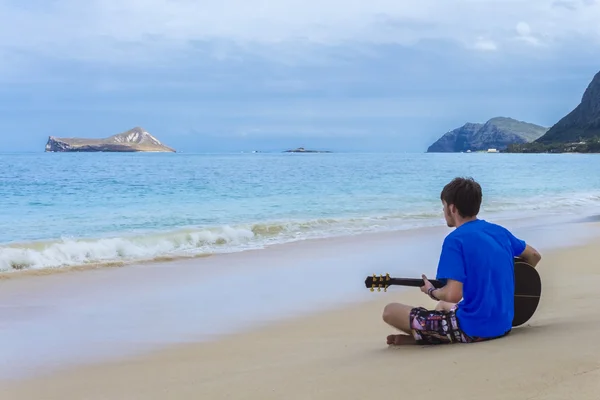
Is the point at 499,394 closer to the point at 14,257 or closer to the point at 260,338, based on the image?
the point at 260,338

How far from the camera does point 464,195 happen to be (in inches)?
179

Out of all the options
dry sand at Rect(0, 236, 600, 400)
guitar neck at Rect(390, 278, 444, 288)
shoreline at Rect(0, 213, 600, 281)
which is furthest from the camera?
shoreline at Rect(0, 213, 600, 281)

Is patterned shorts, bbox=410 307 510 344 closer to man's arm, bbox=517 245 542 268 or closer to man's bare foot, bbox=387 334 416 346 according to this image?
man's bare foot, bbox=387 334 416 346

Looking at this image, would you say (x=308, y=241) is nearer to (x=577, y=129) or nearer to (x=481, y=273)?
(x=481, y=273)

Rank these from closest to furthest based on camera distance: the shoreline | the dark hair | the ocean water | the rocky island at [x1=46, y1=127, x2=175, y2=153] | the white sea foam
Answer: the dark hair
the shoreline
the white sea foam
the ocean water
the rocky island at [x1=46, y1=127, x2=175, y2=153]

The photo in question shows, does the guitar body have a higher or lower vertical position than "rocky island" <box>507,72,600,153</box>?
lower

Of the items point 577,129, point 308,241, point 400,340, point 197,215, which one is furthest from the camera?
point 577,129

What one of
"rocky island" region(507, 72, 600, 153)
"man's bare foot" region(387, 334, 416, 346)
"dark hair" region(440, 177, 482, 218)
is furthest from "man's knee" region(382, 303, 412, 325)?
"rocky island" region(507, 72, 600, 153)

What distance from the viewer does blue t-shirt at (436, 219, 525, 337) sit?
4465 millimetres

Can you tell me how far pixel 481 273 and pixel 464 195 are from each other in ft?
1.73

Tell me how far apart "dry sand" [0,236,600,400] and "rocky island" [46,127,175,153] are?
16504 centimetres

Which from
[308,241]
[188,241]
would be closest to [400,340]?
[308,241]

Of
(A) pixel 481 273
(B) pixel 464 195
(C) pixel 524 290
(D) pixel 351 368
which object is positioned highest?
(B) pixel 464 195

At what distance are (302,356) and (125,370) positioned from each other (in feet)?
4.46
